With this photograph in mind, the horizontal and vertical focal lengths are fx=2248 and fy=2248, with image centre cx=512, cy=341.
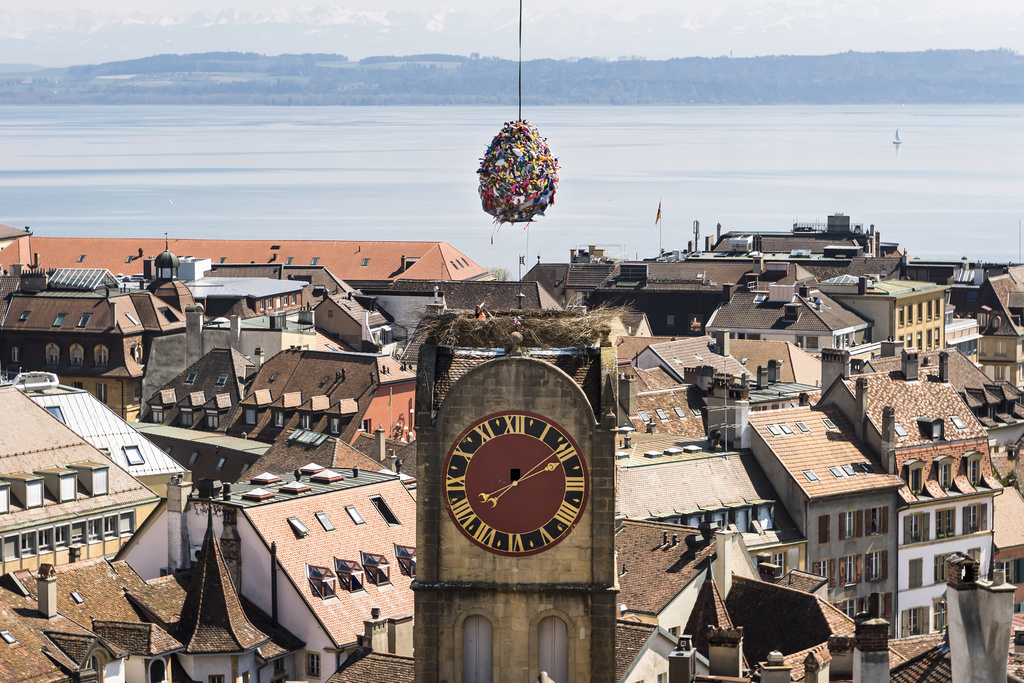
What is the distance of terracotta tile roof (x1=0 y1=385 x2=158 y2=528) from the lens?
67.9 metres

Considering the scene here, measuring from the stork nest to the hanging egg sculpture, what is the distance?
9.90ft

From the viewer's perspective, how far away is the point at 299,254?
18238 cm

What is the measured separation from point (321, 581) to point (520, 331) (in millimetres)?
20717

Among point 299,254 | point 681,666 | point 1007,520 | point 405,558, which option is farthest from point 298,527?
point 299,254

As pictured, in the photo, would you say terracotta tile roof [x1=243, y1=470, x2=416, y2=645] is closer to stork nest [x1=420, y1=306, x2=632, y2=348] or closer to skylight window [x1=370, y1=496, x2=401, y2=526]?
skylight window [x1=370, y1=496, x2=401, y2=526]

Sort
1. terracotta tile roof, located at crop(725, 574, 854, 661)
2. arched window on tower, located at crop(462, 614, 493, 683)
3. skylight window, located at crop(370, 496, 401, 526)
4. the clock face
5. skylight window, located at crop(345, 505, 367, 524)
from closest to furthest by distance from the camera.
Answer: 1. the clock face
2. arched window on tower, located at crop(462, 614, 493, 683)
3. terracotta tile roof, located at crop(725, 574, 854, 661)
4. skylight window, located at crop(345, 505, 367, 524)
5. skylight window, located at crop(370, 496, 401, 526)

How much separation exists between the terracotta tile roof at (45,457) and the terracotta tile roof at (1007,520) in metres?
29.5

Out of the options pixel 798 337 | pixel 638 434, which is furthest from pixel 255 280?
pixel 638 434

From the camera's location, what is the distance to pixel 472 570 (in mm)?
36875

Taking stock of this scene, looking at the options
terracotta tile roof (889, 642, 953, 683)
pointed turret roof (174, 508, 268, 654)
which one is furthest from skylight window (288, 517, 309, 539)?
terracotta tile roof (889, 642, 953, 683)

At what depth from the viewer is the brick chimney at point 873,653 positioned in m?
29.8

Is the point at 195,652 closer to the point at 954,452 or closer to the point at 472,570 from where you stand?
the point at 472,570

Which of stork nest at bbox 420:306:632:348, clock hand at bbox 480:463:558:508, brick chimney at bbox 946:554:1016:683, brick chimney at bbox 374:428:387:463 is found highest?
stork nest at bbox 420:306:632:348

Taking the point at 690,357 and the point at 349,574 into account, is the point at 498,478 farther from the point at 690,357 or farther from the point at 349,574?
the point at 690,357
